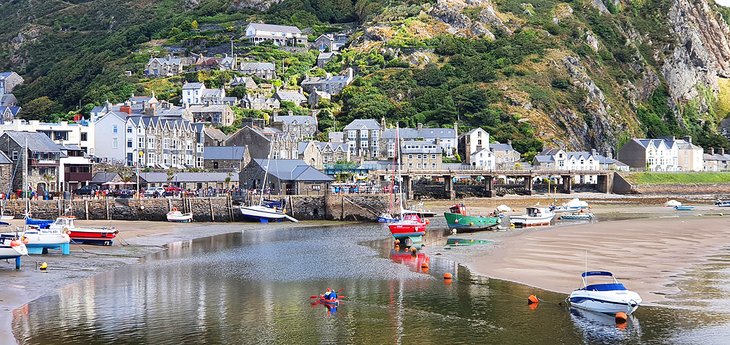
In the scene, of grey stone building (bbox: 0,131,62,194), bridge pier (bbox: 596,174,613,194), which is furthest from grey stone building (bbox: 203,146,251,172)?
bridge pier (bbox: 596,174,613,194)

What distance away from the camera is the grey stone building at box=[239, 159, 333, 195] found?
76.2 meters

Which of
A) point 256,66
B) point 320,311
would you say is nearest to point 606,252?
point 320,311

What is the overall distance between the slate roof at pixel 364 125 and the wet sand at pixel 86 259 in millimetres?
50877

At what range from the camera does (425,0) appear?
578 ft

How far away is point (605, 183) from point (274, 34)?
8017cm

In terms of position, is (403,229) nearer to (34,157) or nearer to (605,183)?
(34,157)

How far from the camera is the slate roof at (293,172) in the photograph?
7631 cm

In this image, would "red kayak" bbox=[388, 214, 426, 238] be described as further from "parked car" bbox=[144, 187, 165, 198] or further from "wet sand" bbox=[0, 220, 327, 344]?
"parked car" bbox=[144, 187, 165, 198]

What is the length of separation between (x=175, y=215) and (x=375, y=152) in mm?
52494

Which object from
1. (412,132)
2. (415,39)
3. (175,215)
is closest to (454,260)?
(175,215)

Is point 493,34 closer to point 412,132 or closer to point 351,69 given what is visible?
point 351,69

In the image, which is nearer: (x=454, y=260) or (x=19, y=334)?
(x=19, y=334)

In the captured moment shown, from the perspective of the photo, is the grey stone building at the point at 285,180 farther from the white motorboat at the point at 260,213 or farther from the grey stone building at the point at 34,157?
the grey stone building at the point at 34,157

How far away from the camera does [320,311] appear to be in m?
31.9
